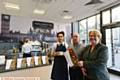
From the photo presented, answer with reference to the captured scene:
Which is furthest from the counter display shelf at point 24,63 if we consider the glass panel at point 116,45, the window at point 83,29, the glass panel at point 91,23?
the window at point 83,29

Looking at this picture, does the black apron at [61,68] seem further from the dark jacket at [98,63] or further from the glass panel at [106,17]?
the glass panel at [106,17]

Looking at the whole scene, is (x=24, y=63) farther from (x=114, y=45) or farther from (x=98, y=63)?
(x=114, y=45)

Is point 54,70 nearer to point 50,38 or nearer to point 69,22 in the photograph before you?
point 50,38

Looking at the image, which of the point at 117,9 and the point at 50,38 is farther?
the point at 50,38

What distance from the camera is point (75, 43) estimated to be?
2.31m

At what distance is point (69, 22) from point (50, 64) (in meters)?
7.82

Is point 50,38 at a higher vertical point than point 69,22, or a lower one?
lower

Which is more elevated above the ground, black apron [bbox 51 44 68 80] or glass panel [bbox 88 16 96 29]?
glass panel [bbox 88 16 96 29]

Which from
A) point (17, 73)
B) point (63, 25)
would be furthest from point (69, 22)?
point (17, 73)

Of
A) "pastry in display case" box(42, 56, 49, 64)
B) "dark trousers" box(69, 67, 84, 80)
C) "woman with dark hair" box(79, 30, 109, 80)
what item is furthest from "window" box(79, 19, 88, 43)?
"woman with dark hair" box(79, 30, 109, 80)

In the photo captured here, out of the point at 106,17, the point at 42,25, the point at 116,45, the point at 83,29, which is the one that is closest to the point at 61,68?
the point at 116,45

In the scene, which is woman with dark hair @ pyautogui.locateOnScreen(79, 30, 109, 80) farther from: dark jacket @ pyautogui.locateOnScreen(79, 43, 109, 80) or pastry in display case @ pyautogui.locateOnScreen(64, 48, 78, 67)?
pastry in display case @ pyautogui.locateOnScreen(64, 48, 78, 67)

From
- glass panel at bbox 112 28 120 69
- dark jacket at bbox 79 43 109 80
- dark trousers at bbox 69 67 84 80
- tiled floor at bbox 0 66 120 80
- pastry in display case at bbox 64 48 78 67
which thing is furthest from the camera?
glass panel at bbox 112 28 120 69

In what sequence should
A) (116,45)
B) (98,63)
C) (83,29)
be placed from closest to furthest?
(98,63) → (116,45) → (83,29)
